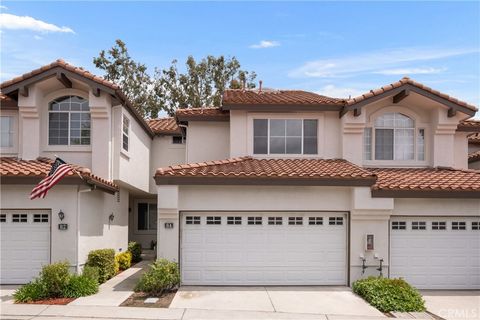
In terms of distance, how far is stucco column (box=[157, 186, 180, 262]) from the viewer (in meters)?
12.8

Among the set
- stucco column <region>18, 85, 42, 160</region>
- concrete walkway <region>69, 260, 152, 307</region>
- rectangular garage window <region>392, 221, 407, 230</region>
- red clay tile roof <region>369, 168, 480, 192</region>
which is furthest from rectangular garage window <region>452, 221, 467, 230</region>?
stucco column <region>18, 85, 42, 160</region>

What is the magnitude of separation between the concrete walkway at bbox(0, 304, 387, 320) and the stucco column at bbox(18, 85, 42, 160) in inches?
232

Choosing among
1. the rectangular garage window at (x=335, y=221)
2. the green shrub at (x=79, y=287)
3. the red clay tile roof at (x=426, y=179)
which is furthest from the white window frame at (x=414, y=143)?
the green shrub at (x=79, y=287)

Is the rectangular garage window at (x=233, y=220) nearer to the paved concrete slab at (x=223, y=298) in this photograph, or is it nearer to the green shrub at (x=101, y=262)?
the paved concrete slab at (x=223, y=298)

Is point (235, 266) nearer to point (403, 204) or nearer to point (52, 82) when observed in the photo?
point (403, 204)

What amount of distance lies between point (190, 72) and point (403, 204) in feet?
A: 92.9

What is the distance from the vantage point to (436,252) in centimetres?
1357

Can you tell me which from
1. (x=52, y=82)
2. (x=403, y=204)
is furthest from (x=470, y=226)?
(x=52, y=82)

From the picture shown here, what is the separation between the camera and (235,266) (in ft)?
43.4

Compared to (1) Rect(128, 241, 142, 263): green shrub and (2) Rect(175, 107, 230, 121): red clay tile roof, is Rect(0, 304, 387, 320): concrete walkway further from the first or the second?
(1) Rect(128, 241, 142, 263): green shrub

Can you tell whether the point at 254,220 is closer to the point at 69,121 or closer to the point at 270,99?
the point at 270,99

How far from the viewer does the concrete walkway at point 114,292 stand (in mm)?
11061

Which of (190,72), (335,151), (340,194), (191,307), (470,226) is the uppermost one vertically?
(190,72)

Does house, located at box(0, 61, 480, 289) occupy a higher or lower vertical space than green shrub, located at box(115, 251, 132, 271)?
higher
